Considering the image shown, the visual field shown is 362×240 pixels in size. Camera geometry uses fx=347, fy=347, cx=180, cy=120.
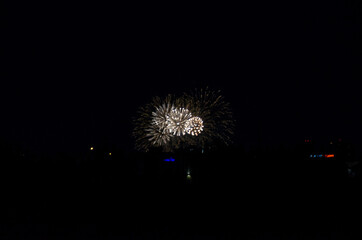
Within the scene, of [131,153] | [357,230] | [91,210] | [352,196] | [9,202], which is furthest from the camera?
[131,153]

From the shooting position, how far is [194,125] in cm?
2884

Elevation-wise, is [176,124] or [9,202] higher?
[176,124]

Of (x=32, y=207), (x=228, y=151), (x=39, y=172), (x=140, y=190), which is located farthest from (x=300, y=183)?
(x=39, y=172)

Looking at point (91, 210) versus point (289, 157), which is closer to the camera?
point (91, 210)

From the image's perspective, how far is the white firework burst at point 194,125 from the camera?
1136 inches

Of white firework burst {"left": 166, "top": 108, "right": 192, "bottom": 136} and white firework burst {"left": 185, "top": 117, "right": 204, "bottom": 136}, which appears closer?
white firework burst {"left": 185, "top": 117, "right": 204, "bottom": 136}

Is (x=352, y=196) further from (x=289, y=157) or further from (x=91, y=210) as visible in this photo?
(x=91, y=210)

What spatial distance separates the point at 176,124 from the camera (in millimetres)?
29547

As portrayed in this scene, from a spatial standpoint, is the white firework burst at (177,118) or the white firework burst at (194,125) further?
the white firework burst at (177,118)

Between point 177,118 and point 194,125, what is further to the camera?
point 177,118

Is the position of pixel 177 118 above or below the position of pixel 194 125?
above

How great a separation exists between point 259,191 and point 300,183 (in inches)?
55.0

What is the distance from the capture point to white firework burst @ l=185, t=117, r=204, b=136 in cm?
2886

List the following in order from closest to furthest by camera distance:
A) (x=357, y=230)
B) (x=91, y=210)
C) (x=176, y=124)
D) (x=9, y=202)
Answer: (x=357, y=230), (x=91, y=210), (x=9, y=202), (x=176, y=124)
